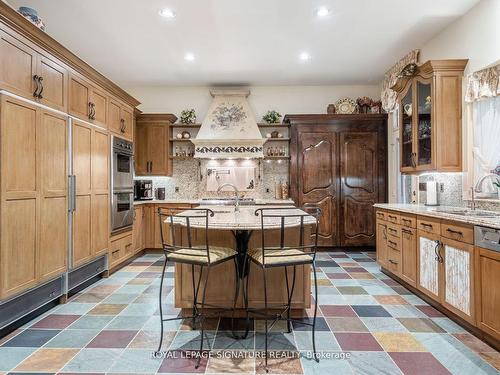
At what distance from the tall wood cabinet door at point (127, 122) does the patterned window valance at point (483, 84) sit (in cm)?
435

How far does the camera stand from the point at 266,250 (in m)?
2.26

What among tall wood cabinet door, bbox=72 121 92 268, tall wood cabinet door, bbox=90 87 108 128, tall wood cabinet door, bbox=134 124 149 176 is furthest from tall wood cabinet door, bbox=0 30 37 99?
tall wood cabinet door, bbox=134 124 149 176

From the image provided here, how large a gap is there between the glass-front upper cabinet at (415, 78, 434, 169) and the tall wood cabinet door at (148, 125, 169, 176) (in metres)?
4.04

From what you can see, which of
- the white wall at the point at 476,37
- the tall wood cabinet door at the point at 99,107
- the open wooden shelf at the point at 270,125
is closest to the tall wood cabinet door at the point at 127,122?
the tall wood cabinet door at the point at 99,107

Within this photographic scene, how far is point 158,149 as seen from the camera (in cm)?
563

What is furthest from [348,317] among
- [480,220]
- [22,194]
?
[22,194]

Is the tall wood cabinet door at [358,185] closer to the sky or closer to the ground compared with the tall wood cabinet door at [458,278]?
closer to the sky

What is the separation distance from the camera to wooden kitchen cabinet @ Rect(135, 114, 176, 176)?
220 inches

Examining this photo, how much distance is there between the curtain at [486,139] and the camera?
2.99m

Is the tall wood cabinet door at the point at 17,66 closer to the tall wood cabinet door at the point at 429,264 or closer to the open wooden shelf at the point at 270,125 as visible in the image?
the open wooden shelf at the point at 270,125

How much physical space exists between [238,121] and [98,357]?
433cm

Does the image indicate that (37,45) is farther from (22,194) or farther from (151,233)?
(151,233)

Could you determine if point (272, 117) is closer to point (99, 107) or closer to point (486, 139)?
point (99, 107)

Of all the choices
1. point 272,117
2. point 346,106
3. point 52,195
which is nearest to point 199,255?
point 52,195
